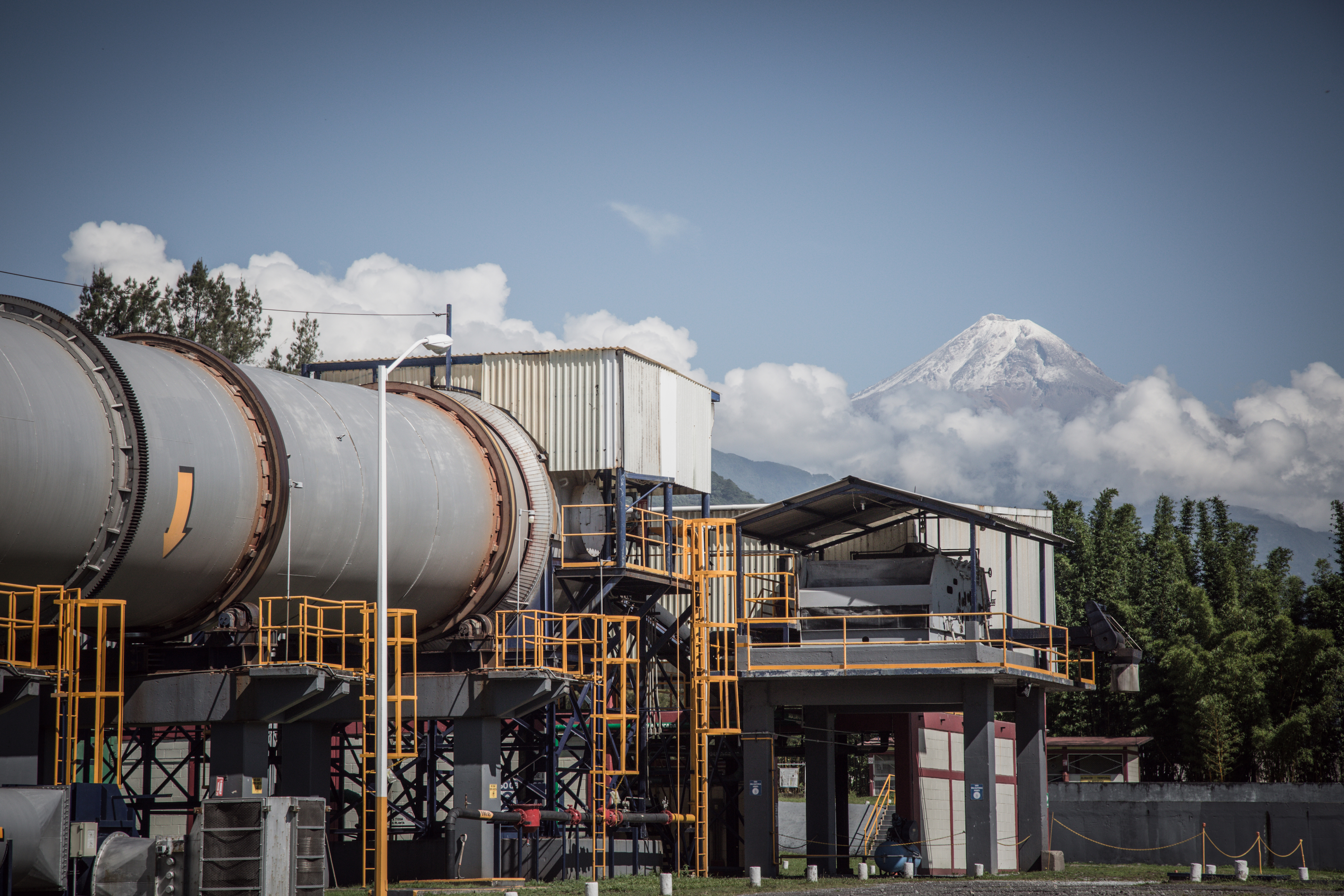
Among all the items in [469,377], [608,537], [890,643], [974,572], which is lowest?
[890,643]

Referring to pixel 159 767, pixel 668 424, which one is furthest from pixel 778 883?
pixel 159 767

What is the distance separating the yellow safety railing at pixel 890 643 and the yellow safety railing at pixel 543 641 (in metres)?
3.42

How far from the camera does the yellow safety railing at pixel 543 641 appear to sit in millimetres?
26516

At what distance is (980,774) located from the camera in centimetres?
2791

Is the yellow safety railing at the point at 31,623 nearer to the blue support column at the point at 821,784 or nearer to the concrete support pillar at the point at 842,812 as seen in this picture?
the blue support column at the point at 821,784

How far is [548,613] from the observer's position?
27.4 meters

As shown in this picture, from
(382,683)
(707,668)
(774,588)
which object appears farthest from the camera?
(774,588)

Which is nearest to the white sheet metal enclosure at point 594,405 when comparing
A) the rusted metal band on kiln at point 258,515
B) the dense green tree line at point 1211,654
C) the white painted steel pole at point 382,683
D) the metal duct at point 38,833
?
the rusted metal band on kiln at point 258,515

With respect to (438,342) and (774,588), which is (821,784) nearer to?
(774,588)

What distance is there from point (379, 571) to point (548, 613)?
7.50 metres

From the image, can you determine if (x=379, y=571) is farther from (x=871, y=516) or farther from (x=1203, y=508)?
(x=1203, y=508)

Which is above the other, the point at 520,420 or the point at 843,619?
the point at 520,420

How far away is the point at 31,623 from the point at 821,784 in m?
20.0

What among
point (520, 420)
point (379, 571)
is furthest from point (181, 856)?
point (520, 420)
